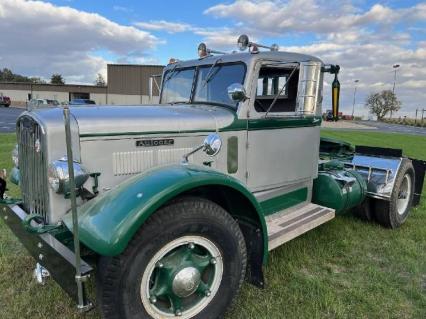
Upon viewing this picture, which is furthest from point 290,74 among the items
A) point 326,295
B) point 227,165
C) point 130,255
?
point 130,255

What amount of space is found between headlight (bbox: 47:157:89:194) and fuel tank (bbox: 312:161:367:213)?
3.03 meters

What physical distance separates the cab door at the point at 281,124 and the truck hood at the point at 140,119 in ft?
1.27

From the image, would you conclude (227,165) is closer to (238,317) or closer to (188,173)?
(188,173)

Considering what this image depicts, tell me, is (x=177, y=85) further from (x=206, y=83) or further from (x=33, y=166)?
(x=33, y=166)

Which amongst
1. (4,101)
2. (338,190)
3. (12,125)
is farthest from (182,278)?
(4,101)

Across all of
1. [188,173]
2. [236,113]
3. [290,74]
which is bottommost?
[188,173]

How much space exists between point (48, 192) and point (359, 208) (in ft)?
14.5

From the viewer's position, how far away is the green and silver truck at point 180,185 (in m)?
2.62

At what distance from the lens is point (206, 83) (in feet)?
13.7

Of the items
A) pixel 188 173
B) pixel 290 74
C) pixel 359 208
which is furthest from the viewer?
pixel 359 208

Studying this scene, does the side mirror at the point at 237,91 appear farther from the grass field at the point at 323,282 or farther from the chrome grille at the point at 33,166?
the grass field at the point at 323,282

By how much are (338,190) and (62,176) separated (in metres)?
3.20

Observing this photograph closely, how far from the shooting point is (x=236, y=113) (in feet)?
12.3

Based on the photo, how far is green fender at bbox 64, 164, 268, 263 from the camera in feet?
8.07
